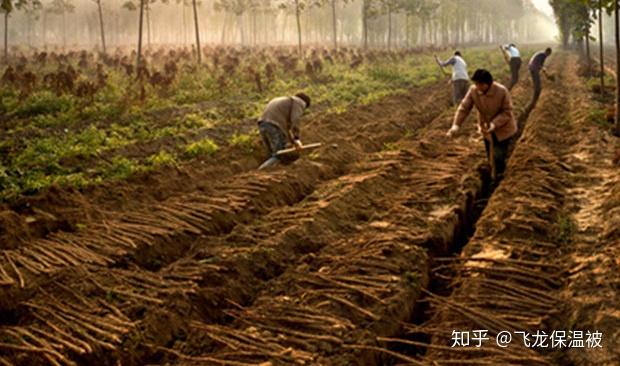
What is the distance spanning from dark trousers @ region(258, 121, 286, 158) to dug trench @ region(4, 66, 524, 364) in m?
2.87

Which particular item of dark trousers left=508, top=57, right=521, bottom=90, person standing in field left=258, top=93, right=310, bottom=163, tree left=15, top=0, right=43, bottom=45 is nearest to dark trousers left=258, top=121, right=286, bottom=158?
person standing in field left=258, top=93, right=310, bottom=163

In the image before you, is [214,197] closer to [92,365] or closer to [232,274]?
[232,274]

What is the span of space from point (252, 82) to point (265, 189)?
534 inches

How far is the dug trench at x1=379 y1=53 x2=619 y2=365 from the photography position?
413 centimetres

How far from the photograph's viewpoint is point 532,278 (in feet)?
17.0

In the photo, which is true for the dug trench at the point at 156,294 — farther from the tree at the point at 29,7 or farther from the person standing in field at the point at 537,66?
the tree at the point at 29,7

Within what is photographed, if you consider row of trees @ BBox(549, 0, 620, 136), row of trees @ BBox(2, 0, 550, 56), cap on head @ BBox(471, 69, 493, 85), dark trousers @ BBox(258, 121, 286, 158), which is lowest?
dark trousers @ BBox(258, 121, 286, 158)

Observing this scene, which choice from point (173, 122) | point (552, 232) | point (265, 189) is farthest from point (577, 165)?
point (173, 122)

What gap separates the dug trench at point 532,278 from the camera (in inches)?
163

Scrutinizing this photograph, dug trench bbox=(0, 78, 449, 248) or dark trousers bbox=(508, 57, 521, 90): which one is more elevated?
dark trousers bbox=(508, 57, 521, 90)

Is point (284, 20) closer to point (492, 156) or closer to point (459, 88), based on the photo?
point (459, 88)

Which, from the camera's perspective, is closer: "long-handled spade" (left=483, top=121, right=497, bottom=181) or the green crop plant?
"long-handled spade" (left=483, top=121, right=497, bottom=181)

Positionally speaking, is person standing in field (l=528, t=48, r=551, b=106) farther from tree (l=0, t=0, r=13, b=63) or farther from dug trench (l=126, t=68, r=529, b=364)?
tree (l=0, t=0, r=13, b=63)

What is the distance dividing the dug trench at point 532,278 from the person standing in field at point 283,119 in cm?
352
